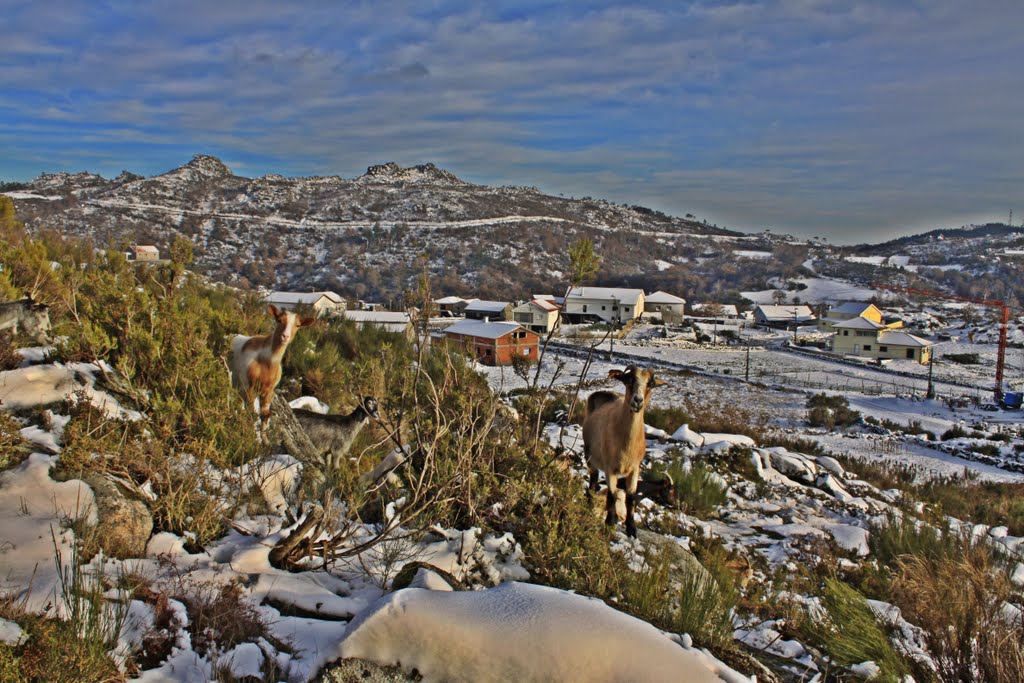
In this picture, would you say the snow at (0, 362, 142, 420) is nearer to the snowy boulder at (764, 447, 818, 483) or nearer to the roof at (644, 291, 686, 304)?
the snowy boulder at (764, 447, 818, 483)

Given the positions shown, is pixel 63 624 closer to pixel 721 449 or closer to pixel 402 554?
pixel 402 554

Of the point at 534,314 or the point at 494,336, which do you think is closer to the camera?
the point at 494,336

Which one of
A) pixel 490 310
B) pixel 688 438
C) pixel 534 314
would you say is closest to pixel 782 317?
pixel 534 314

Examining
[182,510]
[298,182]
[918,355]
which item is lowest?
[918,355]

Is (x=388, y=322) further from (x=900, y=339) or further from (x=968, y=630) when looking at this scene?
(x=900, y=339)

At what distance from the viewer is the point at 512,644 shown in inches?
98.6

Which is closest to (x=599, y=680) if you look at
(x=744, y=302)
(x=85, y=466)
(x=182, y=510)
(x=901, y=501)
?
(x=182, y=510)

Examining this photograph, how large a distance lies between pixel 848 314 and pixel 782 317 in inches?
346

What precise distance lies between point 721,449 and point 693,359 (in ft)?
113

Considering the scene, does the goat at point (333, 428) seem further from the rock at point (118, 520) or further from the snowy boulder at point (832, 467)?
the snowy boulder at point (832, 467)

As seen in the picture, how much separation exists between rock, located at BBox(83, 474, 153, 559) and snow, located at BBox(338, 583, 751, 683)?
172 cm

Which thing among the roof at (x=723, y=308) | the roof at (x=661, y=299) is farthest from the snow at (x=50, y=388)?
the roof at (x=723, y=308)

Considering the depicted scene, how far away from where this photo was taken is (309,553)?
3699 millimetres

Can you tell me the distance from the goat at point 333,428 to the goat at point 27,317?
3359 millimetres
